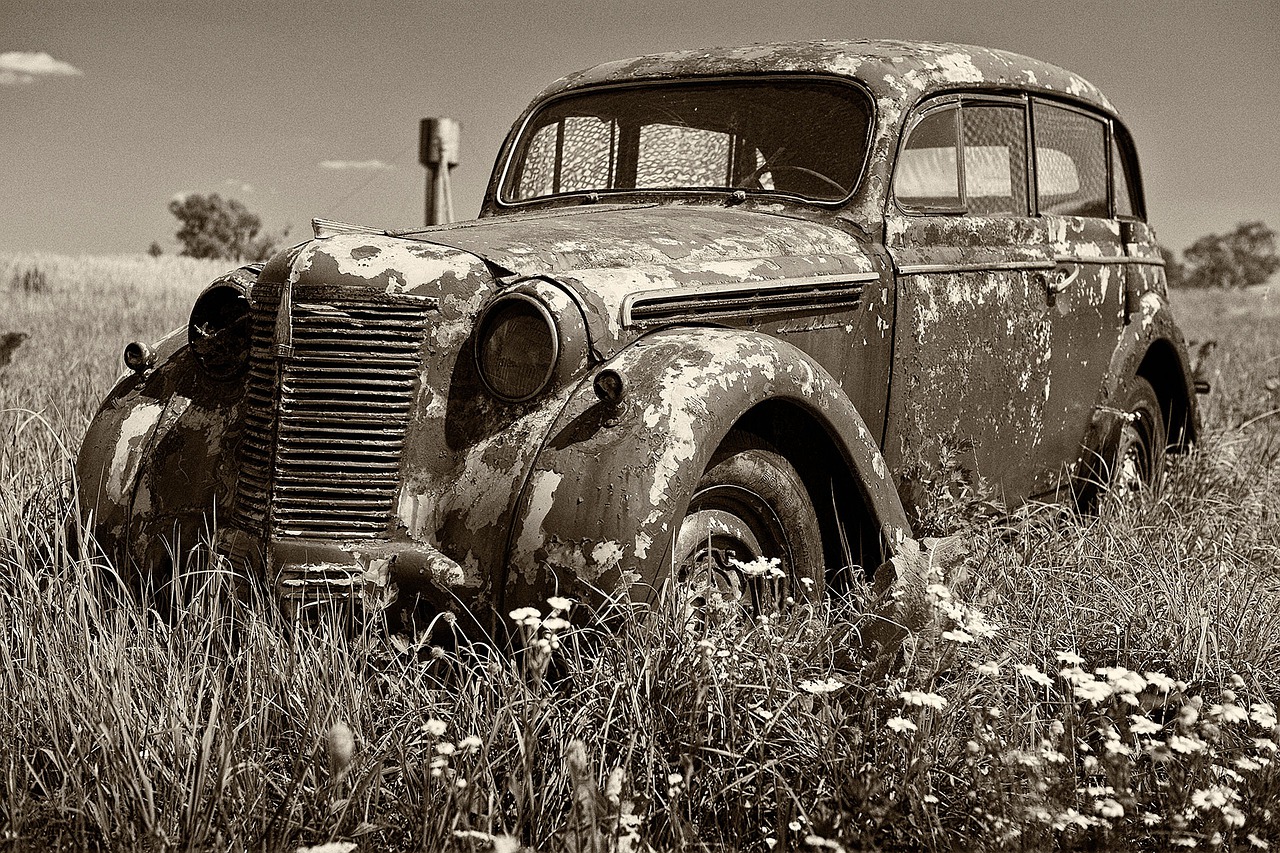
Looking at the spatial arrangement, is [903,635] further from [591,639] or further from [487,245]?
[487,245]

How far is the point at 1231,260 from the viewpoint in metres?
56.1

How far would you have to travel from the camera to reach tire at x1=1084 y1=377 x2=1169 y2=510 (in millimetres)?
4664

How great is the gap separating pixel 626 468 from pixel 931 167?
186 centimetres

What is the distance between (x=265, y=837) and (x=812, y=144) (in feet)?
8.59

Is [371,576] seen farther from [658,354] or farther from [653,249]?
[653,249]

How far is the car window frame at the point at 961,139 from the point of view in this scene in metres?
3.75

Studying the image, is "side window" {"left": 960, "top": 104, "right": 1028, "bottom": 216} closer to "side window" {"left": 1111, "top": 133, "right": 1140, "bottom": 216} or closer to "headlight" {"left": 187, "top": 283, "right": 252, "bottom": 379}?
"side window" {"left": 1111, "top": 133, "right": 1140, "bottom": 216}

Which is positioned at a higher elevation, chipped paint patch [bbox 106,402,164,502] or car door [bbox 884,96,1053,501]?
car door [bbox 884,96,1053,501]

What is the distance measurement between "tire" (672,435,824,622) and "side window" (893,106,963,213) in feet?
3.85

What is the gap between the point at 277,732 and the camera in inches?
97.5

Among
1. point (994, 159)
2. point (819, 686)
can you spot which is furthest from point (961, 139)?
point (819, 686)

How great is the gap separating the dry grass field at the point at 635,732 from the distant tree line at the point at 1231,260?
185 ft

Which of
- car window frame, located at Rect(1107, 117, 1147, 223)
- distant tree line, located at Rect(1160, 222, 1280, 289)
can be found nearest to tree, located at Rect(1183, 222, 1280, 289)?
distant tree line, located at Rect(1160, 222, 1280, 289)

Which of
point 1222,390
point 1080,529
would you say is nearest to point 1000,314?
point 1080,529
